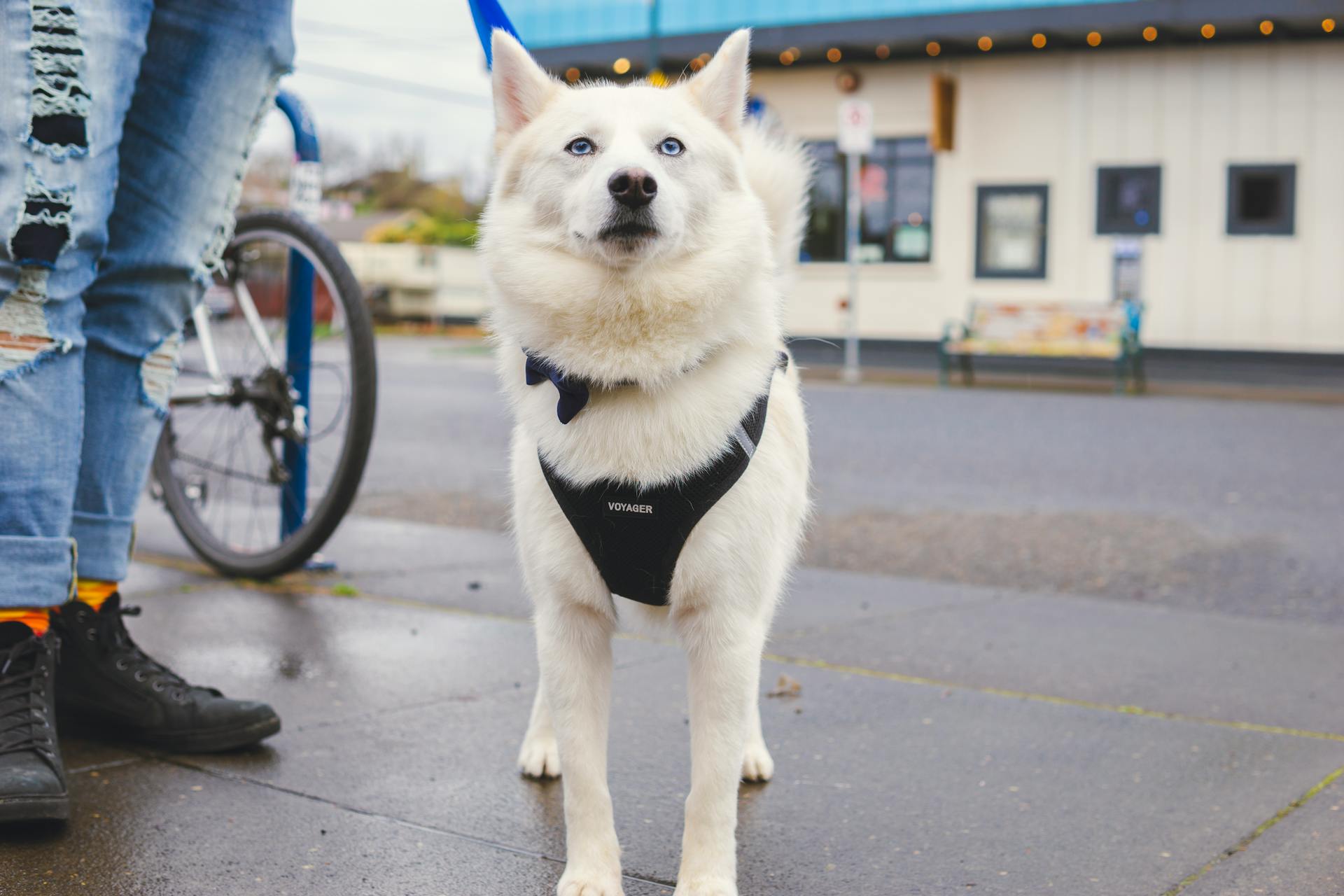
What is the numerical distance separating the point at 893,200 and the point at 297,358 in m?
16.2

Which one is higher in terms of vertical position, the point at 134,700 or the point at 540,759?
the point at 134,700

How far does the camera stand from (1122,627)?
411cm

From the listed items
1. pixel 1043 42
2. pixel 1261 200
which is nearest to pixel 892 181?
pixel 1043 42

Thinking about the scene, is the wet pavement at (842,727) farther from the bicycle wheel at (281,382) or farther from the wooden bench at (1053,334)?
the wooden bench at (1053,334)

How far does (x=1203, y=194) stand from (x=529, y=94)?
17011 mm

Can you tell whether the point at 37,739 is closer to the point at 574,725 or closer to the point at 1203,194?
the point at 574,725

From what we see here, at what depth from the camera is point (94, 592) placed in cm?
287

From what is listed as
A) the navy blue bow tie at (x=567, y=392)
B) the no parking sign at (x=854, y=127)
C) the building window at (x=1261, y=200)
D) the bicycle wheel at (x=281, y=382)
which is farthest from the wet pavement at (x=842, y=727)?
the building window at (x=1261, y=200)

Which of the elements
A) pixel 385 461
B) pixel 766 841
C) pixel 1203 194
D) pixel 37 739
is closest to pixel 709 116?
pixel 766 841

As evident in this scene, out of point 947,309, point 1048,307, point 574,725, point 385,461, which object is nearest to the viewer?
point 574,725

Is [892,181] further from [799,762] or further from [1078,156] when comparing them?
[799,762]

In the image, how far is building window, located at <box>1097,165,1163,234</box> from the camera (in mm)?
17875

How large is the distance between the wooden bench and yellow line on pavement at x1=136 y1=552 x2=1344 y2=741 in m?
12.1

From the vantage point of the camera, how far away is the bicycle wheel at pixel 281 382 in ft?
13.3
